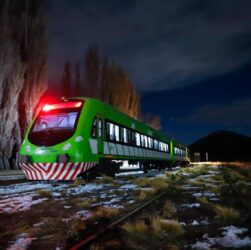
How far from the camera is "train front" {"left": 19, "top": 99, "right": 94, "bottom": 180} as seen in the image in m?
8.22

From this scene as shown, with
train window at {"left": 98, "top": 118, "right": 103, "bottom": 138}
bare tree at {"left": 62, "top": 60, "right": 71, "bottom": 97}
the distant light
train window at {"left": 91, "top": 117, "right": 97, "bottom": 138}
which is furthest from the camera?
bare tree at {"left": 62, "top": 60, "right": 71, "bottom": 97}

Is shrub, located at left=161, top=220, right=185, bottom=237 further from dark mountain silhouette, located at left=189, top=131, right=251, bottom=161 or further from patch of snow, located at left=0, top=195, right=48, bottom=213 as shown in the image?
dark mountain silhouette, located at left=189, top=131, right=251, bottom=161

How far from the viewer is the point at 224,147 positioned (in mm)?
70625

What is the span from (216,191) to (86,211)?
3.87 meters

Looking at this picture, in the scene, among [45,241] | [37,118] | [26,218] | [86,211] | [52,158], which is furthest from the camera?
[37,118]

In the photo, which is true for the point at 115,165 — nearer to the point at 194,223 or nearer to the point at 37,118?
the point at 37,118

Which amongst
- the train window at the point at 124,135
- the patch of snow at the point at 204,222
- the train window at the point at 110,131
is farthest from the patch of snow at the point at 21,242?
the train window at the point at 124,135

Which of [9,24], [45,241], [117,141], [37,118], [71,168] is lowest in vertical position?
[45,241]

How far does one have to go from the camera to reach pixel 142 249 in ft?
8.16

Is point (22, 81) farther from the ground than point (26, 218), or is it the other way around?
point (22, 81)

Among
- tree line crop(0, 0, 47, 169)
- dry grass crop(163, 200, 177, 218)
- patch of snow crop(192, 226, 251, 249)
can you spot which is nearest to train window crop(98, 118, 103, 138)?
dry grass crop(163, 200, 177, 218)

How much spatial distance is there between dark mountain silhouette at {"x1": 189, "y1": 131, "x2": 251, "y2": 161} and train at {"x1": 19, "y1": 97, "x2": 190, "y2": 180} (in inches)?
2199

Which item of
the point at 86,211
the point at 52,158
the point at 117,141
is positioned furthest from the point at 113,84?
the point at 86,211

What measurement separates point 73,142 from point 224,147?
68.9 meters
